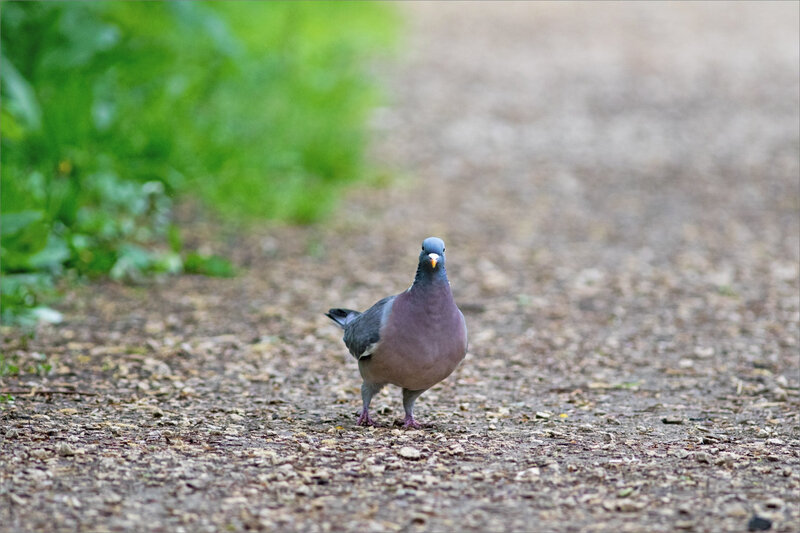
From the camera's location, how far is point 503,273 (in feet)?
22.4

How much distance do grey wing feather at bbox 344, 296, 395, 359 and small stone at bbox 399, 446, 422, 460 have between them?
392 mm

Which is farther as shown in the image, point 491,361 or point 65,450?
point 491,361

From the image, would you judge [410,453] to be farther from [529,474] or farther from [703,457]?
[703,457]

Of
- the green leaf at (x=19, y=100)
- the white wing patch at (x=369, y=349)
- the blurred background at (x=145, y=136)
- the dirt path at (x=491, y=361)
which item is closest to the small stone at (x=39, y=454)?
the dirt path at (x=491, y=361)

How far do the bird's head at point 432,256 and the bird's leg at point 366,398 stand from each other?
540 mm

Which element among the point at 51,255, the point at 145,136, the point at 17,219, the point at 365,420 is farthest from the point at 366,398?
the point at 145,136

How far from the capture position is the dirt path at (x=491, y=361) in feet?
10.2

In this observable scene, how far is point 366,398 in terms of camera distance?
3.98m

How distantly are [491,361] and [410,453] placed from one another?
1.71 metres

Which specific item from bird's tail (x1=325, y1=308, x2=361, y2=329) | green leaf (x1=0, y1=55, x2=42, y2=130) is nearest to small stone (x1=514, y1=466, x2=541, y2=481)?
bird's tail (x1=325, y1=308, x2=361, y2=329)

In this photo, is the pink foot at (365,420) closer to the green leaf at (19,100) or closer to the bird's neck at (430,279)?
the bird's neck at (430,279)

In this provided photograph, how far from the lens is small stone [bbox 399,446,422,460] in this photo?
349 cm

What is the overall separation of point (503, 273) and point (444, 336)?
10.5 ft

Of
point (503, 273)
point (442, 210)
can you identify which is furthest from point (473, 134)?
point (503, 273)
